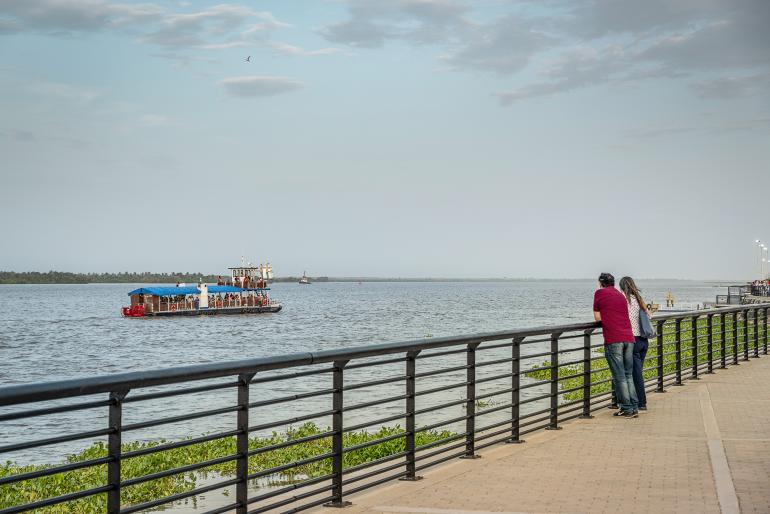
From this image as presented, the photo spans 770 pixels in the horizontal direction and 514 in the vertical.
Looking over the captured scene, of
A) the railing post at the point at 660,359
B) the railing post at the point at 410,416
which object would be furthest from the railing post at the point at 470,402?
the railing post at the point at 660,359

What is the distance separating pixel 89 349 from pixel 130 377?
65.6 metres

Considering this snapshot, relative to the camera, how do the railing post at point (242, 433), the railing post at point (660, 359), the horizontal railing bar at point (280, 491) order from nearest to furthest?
the railing post at point (242, 433) < the horizontal railing bar at point (280, 491) < the railing post at point (660, 359)

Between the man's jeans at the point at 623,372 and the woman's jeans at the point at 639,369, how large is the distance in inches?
5.8

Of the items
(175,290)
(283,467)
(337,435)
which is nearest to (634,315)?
(337,435)

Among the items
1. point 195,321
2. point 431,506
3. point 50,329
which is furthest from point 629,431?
point 195,321

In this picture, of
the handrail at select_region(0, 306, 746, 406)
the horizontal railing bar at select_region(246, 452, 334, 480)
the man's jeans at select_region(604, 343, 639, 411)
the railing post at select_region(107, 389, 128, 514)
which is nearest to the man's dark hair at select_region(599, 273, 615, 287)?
the man's jeans at select_region(604, 343, 639, 411)

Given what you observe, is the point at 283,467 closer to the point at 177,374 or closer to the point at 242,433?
the point at 242,433

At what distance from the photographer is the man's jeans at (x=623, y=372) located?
13094 millimetres

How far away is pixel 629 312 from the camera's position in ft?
45.2

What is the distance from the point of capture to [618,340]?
13.3m

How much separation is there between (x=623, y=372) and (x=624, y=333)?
565mm

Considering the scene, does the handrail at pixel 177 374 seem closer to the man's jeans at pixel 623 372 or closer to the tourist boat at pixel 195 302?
the man's jeans at pixel 623 372

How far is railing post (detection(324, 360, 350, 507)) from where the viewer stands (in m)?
7.64

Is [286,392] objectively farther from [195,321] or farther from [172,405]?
[195,321]
